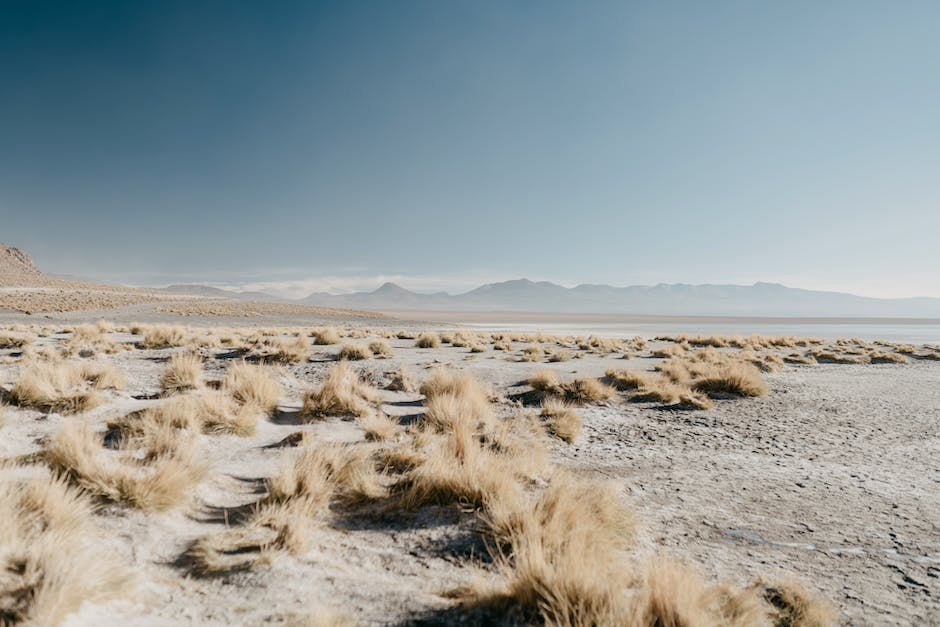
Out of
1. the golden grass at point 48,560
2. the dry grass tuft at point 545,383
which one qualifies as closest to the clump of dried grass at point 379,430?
the golden grass at point 48,560

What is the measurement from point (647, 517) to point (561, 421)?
9.28 feet

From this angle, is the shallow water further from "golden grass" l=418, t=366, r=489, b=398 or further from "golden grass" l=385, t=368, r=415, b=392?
"golden grass" l=418, t=366, r=489, b=398

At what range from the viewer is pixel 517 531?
339 centimetres

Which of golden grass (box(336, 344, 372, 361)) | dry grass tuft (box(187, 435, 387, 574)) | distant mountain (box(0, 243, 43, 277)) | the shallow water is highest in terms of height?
distant mountain (box(0, 243, 43, 277))

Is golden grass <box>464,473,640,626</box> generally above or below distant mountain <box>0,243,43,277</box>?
below

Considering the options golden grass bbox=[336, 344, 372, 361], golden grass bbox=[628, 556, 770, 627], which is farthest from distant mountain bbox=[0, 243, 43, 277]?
golden grass bbox=[628, 556, 770, 627]

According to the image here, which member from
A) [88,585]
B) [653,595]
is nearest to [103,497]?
[88,585]

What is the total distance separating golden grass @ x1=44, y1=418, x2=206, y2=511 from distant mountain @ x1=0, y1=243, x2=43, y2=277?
159 metres

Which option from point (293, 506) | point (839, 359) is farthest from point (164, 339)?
point (839, 359)

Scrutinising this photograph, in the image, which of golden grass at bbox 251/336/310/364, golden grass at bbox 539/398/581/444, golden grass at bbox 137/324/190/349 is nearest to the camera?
golden grass at bbox 539/398/581/444

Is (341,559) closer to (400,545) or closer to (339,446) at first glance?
(400,545)

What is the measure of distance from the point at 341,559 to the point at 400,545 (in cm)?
48

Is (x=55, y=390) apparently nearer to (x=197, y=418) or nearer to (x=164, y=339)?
(x=197, y=418)

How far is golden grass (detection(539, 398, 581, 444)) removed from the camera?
6.96 meters
